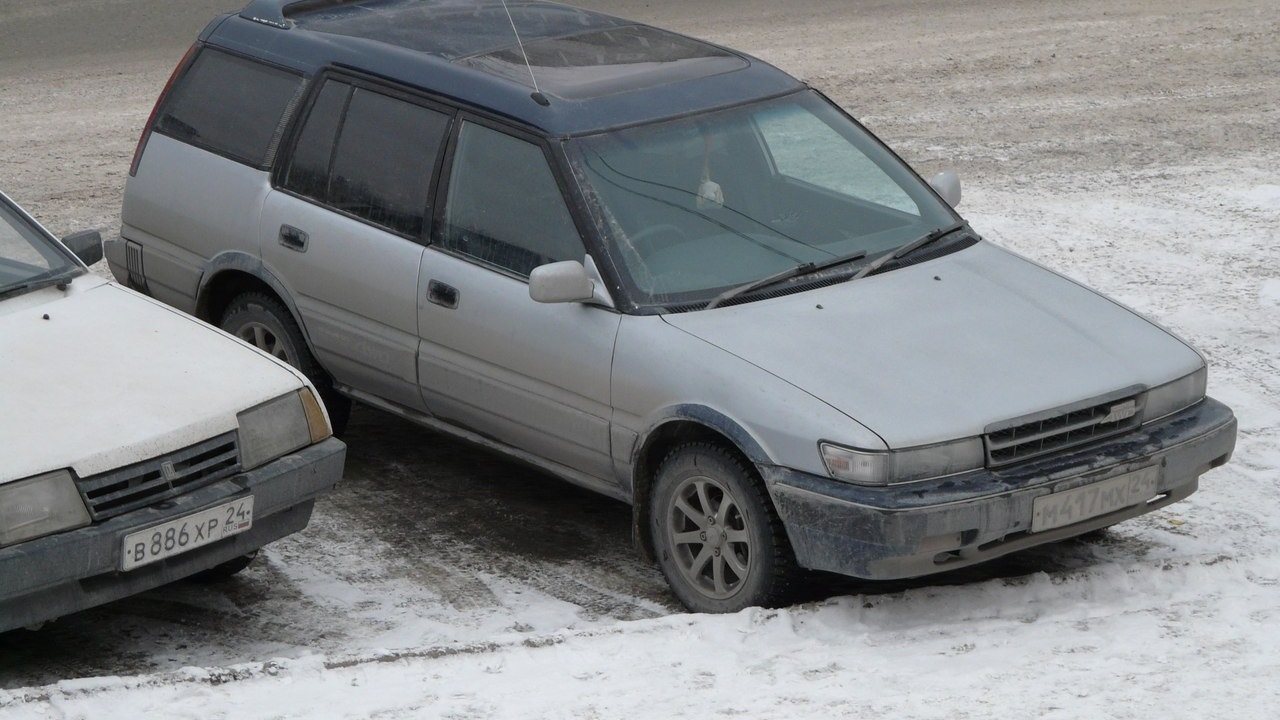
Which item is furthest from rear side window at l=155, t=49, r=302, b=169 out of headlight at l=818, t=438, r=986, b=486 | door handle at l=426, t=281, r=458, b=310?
headlight at l=818, t=438, r=986, b=486

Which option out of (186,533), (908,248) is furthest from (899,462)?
(186,533)

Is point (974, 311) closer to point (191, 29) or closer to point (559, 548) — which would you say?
point (559, 548)

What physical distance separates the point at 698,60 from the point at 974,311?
161 cm

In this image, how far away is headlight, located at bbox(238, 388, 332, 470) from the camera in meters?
5.45

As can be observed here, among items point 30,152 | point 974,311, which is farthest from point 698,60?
point 30,152

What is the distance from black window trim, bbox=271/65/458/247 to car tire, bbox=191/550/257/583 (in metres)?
1.36

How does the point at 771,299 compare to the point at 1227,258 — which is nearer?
the point at 771,299

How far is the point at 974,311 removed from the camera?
5664mm

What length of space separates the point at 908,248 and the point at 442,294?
1748 mm

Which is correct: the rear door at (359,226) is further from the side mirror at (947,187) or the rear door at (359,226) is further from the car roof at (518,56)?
the side mirror at (947,187)

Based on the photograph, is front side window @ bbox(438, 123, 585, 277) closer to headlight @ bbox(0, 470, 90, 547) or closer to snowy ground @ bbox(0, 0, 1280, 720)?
snowy ground @ bbox(0, 0, 1280, 720)

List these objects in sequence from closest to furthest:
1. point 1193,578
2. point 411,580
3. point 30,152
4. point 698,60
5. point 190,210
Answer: point 1193,578 → point 411,580 → point 698,60 → point 190,210 → point 30,152

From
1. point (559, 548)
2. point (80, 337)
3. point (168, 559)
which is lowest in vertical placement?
point (559, 548)

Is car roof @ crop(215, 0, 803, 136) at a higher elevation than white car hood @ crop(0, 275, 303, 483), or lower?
higher
